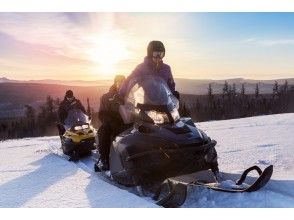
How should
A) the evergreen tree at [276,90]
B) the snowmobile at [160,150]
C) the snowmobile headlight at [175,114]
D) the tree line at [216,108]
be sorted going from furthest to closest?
the evergreen tree at [276,90] < the tree line at [216,108] < the snowmobile headlight at [175,114] < the snowmobile at [160,150]

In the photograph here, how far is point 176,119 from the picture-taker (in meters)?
5.64

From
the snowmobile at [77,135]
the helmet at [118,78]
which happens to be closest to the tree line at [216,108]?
the snowmobile at [77,135]

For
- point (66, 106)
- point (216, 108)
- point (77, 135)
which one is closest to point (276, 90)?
point (216, 108)

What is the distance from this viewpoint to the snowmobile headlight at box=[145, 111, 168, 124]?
548 cm

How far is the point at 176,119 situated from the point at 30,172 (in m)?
2.96

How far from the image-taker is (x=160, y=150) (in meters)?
5.18

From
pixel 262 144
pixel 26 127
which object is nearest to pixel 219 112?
pixel 26 127

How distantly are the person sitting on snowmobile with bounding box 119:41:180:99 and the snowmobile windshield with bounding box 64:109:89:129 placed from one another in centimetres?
363

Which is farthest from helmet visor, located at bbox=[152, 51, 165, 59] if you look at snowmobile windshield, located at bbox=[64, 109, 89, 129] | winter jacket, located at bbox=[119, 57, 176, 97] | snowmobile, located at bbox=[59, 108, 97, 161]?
snowmobile windshield, located at bbox=[64, 109, 89, 129]

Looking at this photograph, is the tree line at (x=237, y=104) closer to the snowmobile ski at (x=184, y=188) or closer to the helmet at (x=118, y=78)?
the helmet at (x=118, y=78)

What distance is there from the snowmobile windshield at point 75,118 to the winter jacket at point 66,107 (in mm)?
110

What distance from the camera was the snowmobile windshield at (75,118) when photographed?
962 centimetres

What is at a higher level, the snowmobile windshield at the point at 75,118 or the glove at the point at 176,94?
the glove at the point at 176,94

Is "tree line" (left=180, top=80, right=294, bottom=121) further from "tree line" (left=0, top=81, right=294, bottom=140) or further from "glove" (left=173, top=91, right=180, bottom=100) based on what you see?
"glove" (left=173, top=91, right=180, bottom=100)
